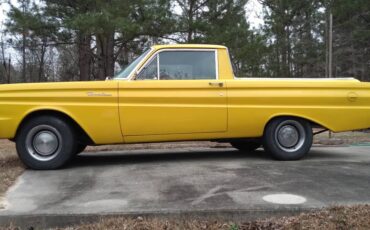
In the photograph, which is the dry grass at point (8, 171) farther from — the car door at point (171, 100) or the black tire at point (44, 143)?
the car door at point (171, 100)

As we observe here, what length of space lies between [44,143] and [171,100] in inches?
71.3

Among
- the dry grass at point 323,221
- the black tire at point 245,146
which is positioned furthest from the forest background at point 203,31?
the dry grass at point 323,221

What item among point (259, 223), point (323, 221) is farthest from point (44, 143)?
point (323, 221)

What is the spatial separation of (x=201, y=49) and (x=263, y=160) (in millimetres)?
1866

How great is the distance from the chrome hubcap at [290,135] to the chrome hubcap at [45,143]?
3.17 meters

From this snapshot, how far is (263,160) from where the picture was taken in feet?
24.7

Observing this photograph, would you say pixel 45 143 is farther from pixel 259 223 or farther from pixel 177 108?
pixel 259 223

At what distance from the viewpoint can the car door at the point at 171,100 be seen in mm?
7062

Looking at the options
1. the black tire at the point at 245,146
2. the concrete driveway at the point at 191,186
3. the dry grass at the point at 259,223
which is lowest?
the dry grass at the point at 259,223

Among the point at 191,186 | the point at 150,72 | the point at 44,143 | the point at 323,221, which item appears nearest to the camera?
the point at 323,221

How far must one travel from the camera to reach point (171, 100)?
713 centimetres

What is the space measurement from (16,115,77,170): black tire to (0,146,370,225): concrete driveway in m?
0.23

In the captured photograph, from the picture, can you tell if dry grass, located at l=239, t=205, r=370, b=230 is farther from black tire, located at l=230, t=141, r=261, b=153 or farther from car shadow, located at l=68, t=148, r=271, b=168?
black tire, located at l=230, t=141, r=261, b=153

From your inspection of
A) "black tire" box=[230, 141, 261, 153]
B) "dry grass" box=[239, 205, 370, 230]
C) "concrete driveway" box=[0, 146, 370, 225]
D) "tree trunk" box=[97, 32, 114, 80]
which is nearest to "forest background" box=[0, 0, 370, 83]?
"tree trunk" box=[97, 32, 114, 80]
